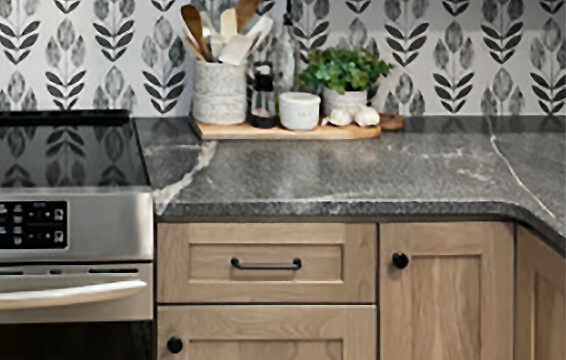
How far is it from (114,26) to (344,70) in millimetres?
575

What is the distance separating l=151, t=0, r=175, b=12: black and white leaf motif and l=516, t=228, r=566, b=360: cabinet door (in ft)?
3.64

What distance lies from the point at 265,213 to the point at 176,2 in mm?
884

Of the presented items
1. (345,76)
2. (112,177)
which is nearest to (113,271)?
(112,177)

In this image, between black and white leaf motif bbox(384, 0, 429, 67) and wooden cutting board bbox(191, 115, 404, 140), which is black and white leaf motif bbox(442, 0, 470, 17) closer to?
black and white leaf motif bbox(384, 0, 429, 67)

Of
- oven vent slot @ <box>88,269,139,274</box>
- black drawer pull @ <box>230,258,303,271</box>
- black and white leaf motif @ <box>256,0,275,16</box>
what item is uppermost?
black and white leaf motif @ <box>256,0,275,16</box>

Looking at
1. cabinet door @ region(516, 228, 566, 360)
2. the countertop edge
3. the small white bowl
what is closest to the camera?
cabinet door @ region(516, 228, 566, 360)

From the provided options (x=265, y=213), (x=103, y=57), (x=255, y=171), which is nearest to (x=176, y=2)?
(x=103, y=57)

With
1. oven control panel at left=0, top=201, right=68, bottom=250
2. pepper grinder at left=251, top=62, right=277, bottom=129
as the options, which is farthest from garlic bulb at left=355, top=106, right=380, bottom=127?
oven control panel at left=0, top=201, right=68, bottom=250

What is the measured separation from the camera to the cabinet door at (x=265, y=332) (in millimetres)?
2283

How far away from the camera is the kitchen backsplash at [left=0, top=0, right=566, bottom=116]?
9.60 ft

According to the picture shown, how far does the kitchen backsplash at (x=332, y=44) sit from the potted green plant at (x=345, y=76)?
0.44 ft

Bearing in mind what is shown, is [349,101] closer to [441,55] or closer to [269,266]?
[441,55]

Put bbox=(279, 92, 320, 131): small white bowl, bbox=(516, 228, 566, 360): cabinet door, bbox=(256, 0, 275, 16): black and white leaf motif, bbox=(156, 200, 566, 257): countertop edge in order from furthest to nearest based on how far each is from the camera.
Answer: bbox=(256, 0, 275, 16): black and white leaf motif
bbox=(279, 92, 320, 131): small white bowl
bbox=(156, 200, 566, 257): countertop edge
bbox=(516, 228, 566, 360): cabinet door

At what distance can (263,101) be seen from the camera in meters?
2.78
